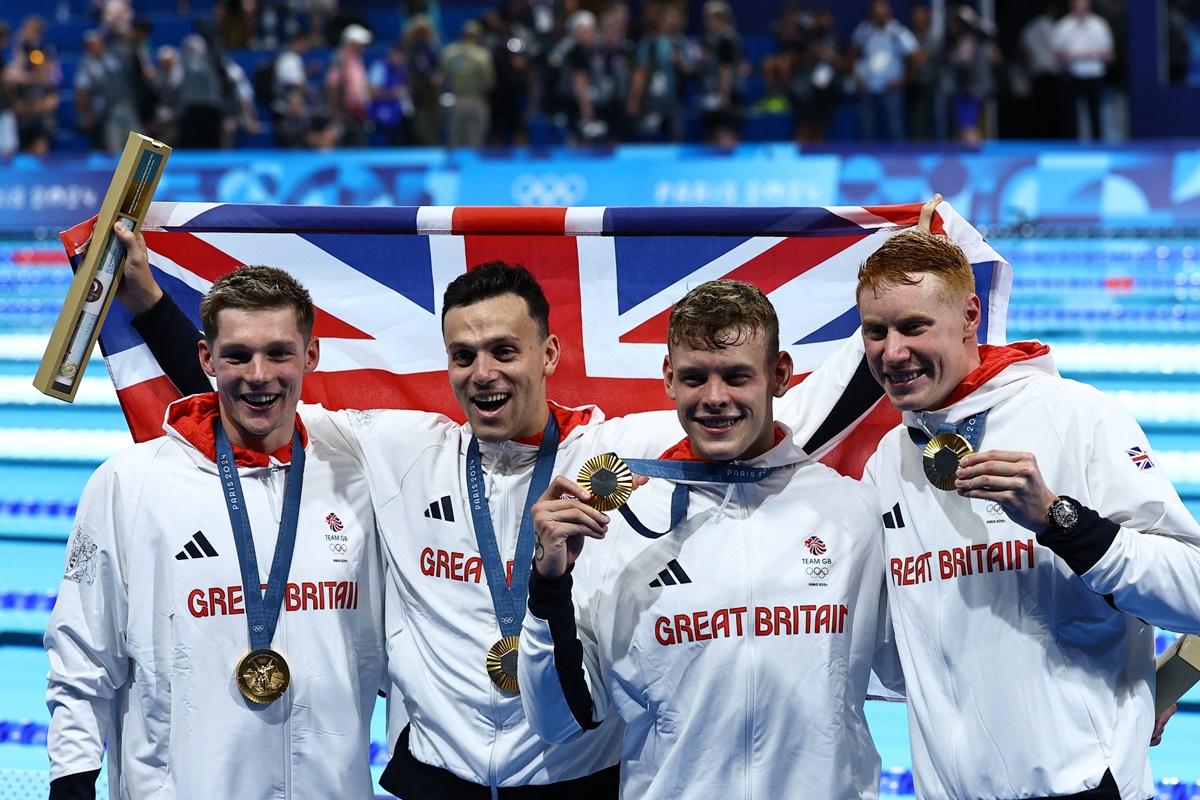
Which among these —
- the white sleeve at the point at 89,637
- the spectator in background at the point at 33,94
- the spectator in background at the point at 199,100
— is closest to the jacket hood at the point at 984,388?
the white sleeve at the point at 89,637

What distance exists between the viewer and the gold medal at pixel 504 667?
2.52 m

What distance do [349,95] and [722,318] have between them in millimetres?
12752

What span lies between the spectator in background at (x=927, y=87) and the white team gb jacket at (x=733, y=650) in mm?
11725

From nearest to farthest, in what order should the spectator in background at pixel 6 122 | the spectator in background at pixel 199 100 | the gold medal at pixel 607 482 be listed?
1. the gold medal at pixel 607 482
2. the spectator in background at pixel 199 100
3. the spectator in background at pixel 6 122

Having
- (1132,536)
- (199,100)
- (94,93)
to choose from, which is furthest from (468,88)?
(1132,536)

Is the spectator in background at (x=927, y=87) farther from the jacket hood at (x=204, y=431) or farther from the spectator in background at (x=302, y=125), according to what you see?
the jacket hood at (x=204, y=431)

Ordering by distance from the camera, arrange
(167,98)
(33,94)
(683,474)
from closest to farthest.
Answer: (683,474) < (167,98) < (33,94)

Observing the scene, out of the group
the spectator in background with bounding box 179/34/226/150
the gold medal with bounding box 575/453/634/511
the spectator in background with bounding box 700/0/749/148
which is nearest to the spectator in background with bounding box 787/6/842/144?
the spectator in background with bounding box 700/0/749/148

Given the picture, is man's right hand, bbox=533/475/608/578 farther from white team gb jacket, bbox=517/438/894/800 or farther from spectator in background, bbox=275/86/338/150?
spectator in background, bbox=275/86/338/150

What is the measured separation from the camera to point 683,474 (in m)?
2.50

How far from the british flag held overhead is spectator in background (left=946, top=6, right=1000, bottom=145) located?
10.9 metres

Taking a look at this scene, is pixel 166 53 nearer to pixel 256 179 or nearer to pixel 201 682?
pixel 256 179

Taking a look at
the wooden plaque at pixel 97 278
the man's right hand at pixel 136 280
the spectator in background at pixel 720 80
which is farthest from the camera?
the spectator in background at pixel 720 80

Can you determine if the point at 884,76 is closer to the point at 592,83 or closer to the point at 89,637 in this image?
the point at 592,83
